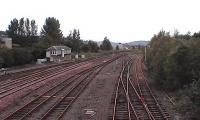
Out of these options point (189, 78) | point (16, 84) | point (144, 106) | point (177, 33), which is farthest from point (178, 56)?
point (177, 33)

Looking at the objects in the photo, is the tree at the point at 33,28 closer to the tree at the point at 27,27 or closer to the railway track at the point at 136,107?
the tree at the point at 27,27

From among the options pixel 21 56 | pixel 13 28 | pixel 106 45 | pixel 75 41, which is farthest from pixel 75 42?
pixel 21 56

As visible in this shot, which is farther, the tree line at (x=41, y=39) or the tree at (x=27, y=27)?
the tree at (x=27, y=27)

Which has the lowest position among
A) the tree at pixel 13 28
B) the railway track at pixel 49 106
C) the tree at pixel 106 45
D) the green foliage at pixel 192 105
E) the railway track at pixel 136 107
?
the railway track at pixel 49 106

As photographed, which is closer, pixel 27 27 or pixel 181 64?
pixel 181 64

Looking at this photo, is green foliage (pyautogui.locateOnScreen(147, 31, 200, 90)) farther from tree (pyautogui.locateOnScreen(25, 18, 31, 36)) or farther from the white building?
tree (pyautogui.locateOnScreen(25, 18, 31, 36))

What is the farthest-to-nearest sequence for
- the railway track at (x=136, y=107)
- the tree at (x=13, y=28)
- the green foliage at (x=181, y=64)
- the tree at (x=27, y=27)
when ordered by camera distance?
the tree at (x=27, y=27)
the tree at (x=13, y=28)
the green foliage at (x=181, y=64)
the railway track at (x=136, y=107)

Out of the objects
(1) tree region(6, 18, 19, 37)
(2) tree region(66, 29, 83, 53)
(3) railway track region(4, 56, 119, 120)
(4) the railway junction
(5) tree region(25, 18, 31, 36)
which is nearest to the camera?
(4) the railway junction

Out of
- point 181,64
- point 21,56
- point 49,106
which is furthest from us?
point 21,56

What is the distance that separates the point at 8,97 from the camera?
28.0m

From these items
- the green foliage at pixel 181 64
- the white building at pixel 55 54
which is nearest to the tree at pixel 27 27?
the white building at pixel 55 54

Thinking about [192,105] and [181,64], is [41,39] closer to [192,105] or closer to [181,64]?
[181,64]

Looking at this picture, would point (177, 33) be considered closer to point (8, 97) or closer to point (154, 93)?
point (154, 93)

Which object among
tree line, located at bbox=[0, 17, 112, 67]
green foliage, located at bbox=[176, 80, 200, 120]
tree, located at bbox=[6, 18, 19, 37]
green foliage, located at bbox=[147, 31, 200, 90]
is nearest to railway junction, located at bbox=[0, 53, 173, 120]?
green foliage, located at bbox=[176, 80, 200, 120]
